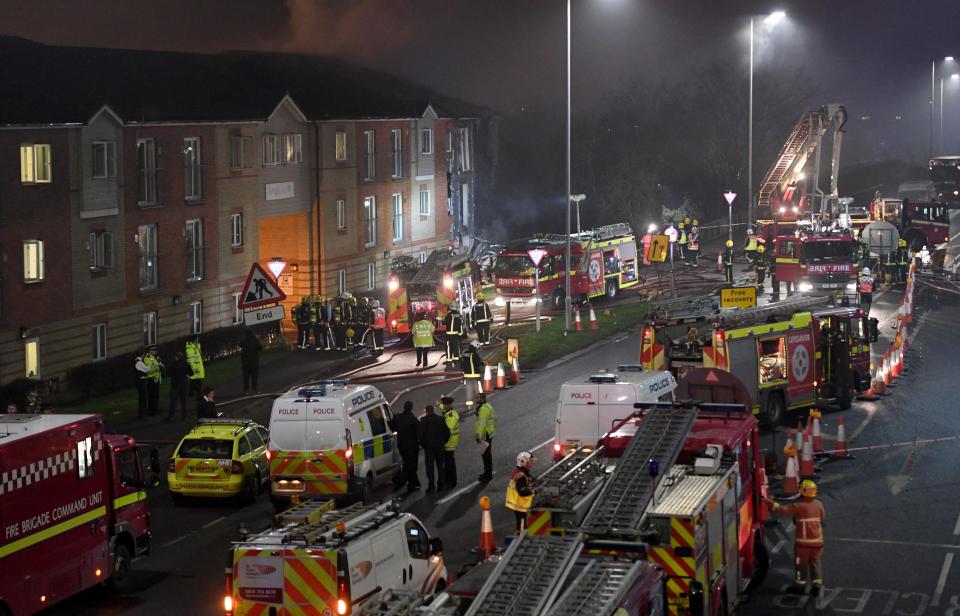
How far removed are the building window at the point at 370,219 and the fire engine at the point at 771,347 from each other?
915 inches

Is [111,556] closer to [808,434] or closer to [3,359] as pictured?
[808,434]

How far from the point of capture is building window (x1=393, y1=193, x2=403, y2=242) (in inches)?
2106

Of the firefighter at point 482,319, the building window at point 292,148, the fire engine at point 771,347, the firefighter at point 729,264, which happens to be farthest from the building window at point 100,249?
the firefighter at point 729,264

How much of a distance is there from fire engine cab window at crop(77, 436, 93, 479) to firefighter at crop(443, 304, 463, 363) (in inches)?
731

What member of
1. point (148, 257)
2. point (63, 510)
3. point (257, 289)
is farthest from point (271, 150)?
point (63, 510)

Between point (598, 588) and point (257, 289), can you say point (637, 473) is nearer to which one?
point (598, 588)

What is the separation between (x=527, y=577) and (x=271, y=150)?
3431cm

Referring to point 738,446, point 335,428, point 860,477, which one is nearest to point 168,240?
Result: point 335,428

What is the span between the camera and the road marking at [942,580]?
17294 mm

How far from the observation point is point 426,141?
56375mm

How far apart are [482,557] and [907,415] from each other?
45.6 feet

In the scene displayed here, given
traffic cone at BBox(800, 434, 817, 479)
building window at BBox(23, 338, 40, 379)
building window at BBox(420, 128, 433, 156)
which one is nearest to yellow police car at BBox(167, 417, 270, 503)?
traffic cone at BBox(800, 434, 817, 479)

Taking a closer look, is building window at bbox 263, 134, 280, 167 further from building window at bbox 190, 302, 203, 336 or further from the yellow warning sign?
the yellow warning sign

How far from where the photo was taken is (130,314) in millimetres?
37844
